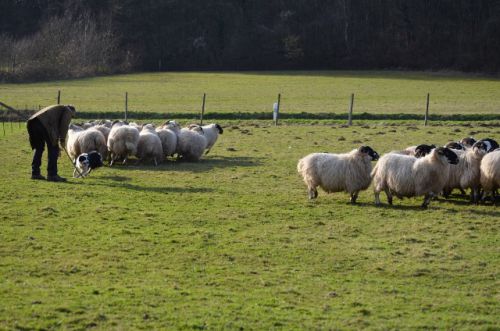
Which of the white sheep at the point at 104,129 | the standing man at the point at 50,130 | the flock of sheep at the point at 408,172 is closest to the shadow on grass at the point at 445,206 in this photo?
the flock of sheep at the point at 408,172

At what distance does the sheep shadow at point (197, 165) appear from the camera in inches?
914

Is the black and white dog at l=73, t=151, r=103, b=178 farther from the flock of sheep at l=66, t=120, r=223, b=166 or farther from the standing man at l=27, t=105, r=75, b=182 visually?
the flock of sheep at l=66, t=120, r=223, b=166

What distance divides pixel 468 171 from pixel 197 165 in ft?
29.5

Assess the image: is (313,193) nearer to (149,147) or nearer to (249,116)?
(149,147)

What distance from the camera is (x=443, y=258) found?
12906mm

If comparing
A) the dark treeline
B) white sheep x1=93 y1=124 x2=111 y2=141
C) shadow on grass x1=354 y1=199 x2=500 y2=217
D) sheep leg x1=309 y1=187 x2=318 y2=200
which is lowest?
shadow on grass x1=354 y1=199 x2=500 y2=217

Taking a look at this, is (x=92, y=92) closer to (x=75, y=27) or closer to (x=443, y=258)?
(x=75, y=27)

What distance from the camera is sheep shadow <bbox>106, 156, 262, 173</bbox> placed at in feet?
76.1

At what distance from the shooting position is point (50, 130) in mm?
19922

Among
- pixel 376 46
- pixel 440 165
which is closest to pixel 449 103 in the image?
pixel 440 165

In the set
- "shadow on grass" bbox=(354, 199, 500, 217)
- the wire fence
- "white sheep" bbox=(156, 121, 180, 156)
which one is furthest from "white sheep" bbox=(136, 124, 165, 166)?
the wire fence

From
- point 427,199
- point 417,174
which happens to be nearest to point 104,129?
point 417,174

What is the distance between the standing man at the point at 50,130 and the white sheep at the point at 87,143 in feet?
8.62

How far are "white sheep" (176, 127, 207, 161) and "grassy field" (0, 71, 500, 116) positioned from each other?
73.3 ft
